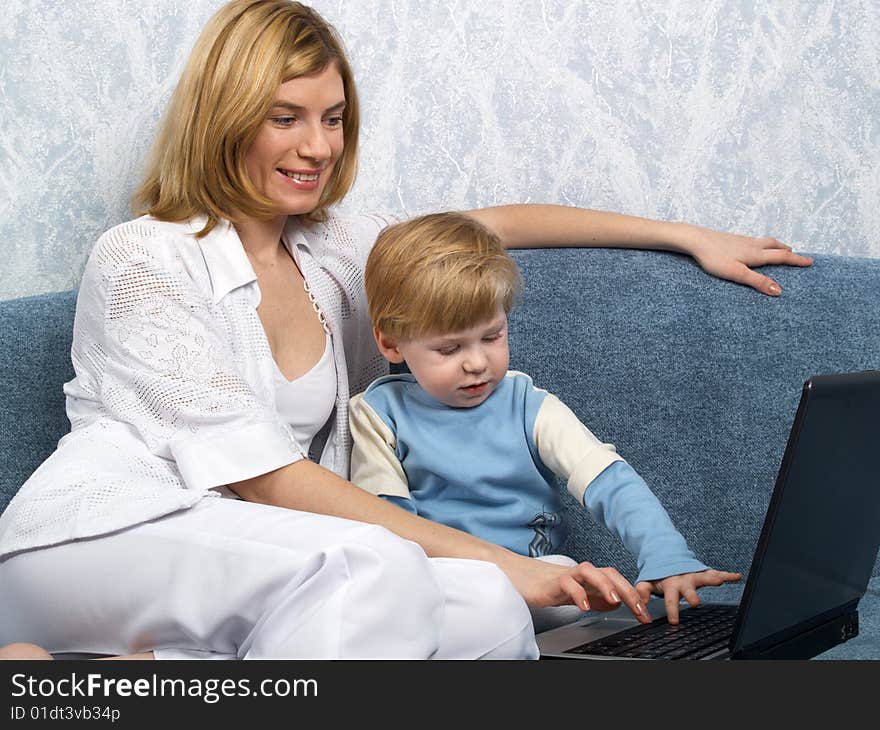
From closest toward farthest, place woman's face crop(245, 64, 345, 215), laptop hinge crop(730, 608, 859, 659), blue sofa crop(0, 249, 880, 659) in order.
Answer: laptop hinge crop(730, 608, 859, 659), woman's face crop(245, 64, 345, 215), blue sofa crop(0, 249, 880, 659)

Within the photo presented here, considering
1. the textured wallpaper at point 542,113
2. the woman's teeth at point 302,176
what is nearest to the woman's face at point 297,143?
the woman's teeth at point 302,176

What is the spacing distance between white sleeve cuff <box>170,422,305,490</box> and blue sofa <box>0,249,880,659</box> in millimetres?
558

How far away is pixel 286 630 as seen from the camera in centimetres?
116

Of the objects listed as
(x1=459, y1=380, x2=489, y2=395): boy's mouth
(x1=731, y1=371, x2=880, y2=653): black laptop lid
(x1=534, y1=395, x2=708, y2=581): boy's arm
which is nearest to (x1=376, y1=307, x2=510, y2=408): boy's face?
(x1=459, y1=380, x2=489, y2=395): boy's mouth

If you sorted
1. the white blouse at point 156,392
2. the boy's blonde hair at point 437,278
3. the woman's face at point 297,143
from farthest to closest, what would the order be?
the woman's face at point 297,143 → the boy's blonde hair at point 437,278 → the white blouse at point 156,392

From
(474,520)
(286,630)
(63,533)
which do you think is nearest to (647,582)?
(474,520)

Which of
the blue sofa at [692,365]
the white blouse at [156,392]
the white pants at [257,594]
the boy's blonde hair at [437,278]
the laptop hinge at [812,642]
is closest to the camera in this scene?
the white pants at [257,594]

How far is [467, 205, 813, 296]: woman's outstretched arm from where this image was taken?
1.95 meters

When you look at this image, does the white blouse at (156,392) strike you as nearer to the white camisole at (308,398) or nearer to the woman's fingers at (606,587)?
the white camisole at (308,398)

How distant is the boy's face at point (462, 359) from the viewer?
156 cm

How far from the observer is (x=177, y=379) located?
1484 mm

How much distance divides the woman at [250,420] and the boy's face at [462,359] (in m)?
0.19

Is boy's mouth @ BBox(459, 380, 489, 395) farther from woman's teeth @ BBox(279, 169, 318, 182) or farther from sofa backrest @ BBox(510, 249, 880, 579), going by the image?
woman's teeth @ BBox(279, 169, 318, 182)

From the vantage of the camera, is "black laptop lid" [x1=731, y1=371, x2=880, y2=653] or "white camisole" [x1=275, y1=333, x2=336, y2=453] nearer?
"black laptop lid" [x1=731, y1=371, x2=880, y2=653]
